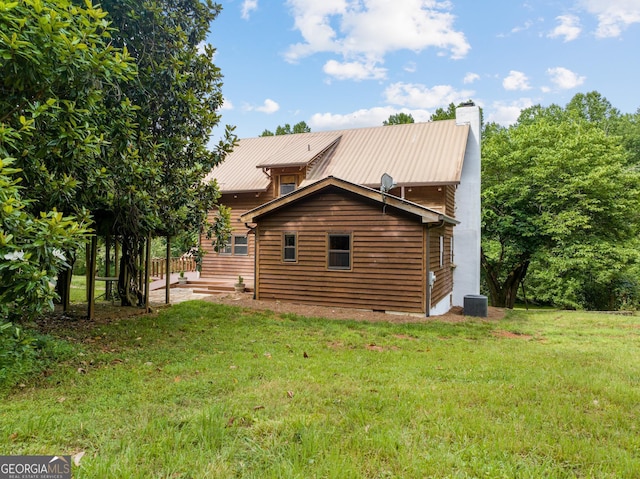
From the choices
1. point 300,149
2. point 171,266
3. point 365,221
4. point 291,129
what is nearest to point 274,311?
point 365,221

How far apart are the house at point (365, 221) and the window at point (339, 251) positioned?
3 cm

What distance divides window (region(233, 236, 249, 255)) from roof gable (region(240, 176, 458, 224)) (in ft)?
14.2

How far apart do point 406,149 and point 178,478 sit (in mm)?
15388

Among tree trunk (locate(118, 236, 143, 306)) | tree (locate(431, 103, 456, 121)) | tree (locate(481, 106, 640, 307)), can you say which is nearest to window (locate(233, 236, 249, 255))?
tree trunk (locate(118, 236, 143, 306))

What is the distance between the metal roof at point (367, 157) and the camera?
48.1 ft

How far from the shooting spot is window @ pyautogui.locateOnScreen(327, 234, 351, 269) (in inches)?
449

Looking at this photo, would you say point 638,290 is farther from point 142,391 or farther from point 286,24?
point 142,391

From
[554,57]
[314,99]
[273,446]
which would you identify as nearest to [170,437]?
[273,446]

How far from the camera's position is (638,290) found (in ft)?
69.4

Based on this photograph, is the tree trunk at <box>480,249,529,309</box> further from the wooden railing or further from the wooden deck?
the wooden railing

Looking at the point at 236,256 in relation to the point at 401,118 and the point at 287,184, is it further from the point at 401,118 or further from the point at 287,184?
the point at 401,118

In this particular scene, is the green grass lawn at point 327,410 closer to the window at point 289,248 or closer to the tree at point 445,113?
the window at point 289,248

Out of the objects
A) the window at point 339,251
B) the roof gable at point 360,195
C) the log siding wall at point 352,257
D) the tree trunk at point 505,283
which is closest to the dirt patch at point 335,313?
the log siding wall at point 352,257

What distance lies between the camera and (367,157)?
643 inches
